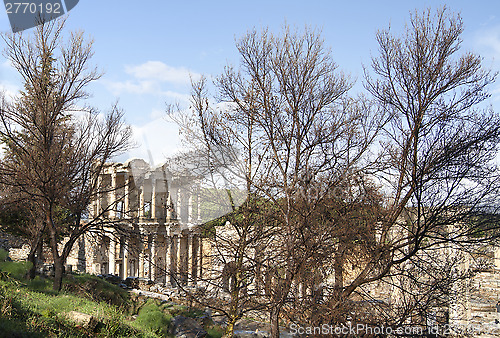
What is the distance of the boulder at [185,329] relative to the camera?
12.9 meters

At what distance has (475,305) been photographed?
46.5 feet

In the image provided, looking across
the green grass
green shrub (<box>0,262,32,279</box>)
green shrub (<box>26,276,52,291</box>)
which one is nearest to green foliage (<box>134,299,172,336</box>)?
the green grass

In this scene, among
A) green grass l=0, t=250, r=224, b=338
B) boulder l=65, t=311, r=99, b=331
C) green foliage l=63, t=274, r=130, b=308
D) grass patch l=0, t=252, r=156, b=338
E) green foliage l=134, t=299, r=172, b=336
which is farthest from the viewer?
green foliage l=63, t=274, r=130, b=308

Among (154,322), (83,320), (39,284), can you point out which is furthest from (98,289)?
(83,320)

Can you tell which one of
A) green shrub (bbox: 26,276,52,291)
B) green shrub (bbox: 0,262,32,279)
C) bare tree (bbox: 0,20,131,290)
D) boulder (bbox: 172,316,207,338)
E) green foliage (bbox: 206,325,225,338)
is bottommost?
green foliage (bbox: 206,325,225,338)

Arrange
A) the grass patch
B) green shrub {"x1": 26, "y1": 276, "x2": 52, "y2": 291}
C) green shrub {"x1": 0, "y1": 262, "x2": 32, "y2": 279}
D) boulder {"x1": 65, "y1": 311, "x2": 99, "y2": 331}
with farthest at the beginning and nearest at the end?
1. green shrub {"x1": 0, "y1": 262, "x2": 32, "y2": 279}
2. green shrub {"x1": 26, "y1": 276, "x2": 52, "y2": 291}
3. boulder {"x1": 65, "y1": 311, "x2": 99, "y2": 331}
4. the grass patch

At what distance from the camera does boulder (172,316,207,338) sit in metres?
12.9

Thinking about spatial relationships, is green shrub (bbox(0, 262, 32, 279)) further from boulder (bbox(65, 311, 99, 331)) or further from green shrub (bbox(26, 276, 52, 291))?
boulder (bbox(65, 311, 99, 331))

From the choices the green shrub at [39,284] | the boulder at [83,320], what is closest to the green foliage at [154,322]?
the green shrub at [39,284]

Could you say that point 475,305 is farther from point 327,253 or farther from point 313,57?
point 313,57

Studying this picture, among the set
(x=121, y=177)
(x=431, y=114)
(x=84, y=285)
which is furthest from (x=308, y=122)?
(x=121, y=177)

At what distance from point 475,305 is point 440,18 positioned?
417 inches

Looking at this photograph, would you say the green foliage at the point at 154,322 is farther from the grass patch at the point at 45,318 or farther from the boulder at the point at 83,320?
the boulder at the point at 83,320

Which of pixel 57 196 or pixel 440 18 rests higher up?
pixel 440 18
